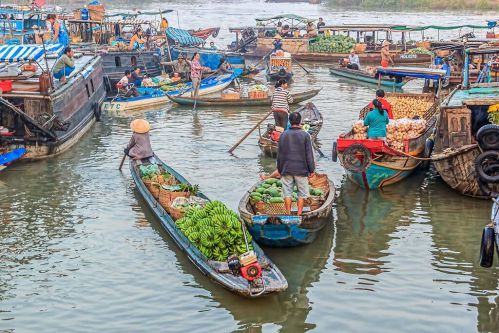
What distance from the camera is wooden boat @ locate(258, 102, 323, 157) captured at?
17.5 meters

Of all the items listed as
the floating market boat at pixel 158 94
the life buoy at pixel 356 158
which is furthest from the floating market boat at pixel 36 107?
the life buoy at pixel 356 158

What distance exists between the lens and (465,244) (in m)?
12.2

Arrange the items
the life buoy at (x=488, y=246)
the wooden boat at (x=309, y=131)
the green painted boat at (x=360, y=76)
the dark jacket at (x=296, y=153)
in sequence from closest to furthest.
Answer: the life buoy at (x=488, y=246) → the dark jacket at (x=296, y=153) → the wooden boat at (x=309, y=131) → the green painted boat at (x=360, y=76)

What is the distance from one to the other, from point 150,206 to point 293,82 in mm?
18773

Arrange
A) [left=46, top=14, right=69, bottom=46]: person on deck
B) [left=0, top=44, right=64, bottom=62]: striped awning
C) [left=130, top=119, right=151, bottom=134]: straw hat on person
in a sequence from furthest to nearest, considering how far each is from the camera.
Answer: [left=46, top=14, right=69, bottom=46]: person on deck → [left=0, top=44, right=64, bottom=62]: striped awning → [left=130, top=119, right=151, bottom=134]: straw hat on person

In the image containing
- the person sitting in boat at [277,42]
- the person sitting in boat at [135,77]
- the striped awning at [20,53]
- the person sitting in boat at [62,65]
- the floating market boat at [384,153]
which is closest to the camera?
the floating market boat at [384,153]

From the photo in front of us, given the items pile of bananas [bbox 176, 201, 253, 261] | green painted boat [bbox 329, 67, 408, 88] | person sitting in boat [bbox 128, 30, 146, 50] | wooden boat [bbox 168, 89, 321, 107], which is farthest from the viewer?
person sitting in boat [bbox 128, 30, 146, 50]

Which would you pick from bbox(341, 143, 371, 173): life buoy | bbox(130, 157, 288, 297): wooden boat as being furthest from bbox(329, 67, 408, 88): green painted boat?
bbox(130, 157, 288, 297): wooden boat

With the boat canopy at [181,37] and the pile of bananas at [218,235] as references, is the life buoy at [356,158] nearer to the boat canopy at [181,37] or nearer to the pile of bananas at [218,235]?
the pile of bananas at [218,235]

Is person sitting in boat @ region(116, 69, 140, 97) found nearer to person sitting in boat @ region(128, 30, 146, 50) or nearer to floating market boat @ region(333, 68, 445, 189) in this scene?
person sitting in boat @ region(128, 30, 146, 50)

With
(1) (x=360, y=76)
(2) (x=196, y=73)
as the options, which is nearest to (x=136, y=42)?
(2) (x=196, y=73)

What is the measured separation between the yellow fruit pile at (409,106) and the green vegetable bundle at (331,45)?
19572mm

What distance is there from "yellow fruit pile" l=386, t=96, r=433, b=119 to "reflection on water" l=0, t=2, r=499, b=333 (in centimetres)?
213

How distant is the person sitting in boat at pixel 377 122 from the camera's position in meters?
14.8
